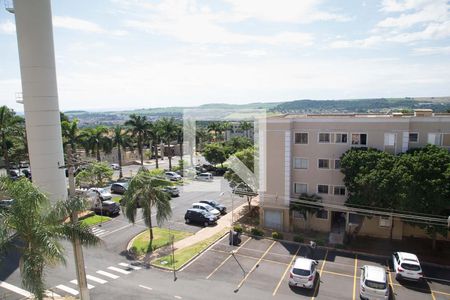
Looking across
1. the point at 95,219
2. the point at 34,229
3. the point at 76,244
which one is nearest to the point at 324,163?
the point at 76,244

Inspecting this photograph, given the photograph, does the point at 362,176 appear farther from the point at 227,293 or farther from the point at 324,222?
the point at 227,293

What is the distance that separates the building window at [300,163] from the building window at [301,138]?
1.71 metres

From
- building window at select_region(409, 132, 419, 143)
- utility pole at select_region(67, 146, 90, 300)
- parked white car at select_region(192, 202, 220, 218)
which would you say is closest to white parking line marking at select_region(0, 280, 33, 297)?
utility pole at select_region(67, 146, 90, 300)

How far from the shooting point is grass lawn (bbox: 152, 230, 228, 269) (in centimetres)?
2633

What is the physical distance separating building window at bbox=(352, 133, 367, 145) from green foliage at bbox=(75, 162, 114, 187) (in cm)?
3553

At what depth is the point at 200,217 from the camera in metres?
35.6

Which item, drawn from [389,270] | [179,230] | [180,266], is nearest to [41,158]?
[179,230]

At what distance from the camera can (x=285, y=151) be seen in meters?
32.7

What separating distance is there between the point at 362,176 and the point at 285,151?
745 centimetres

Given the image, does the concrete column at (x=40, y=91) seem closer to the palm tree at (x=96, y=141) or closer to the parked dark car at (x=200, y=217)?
the parked dark car at (x=200, y=217)

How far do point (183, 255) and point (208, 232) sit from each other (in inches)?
228

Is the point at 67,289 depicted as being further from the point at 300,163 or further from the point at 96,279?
the point at 300,163

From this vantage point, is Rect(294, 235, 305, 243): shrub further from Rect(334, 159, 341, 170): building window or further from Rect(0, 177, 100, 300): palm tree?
Rect(0, 177, 100, 300): palm tree

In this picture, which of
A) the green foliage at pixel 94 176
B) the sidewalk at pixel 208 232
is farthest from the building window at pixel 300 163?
the green foliage at pixel 94 176
